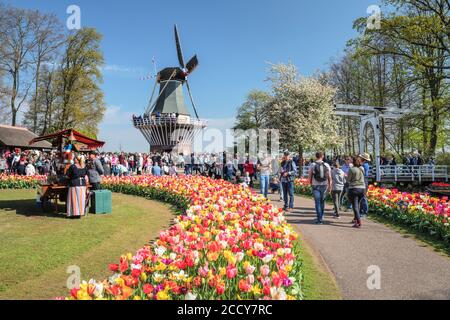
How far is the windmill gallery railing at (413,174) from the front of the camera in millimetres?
22484

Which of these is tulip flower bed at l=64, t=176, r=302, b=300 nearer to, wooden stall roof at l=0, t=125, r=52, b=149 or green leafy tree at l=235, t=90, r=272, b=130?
wooden stall roof at l=0, t=125, r=52, b=149

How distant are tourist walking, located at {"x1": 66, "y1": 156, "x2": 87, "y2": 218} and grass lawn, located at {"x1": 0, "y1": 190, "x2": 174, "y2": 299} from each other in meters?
0.33

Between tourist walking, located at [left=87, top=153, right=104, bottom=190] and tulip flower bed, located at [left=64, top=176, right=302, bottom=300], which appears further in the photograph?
tourist walking, located at [left=87, top=153, right=104, bottom=190]

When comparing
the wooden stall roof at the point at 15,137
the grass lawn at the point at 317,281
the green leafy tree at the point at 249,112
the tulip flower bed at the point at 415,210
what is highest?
the green leafy tree at the point at 249,112

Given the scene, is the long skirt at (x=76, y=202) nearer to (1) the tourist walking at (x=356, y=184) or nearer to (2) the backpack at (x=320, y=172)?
(2) the backpack at (x=320, y=172)

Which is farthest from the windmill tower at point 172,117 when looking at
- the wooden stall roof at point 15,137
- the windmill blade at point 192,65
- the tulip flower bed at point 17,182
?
the tulip flower bed at point 17,182

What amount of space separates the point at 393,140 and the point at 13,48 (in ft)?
127

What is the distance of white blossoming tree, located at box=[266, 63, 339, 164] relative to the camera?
75.3ft

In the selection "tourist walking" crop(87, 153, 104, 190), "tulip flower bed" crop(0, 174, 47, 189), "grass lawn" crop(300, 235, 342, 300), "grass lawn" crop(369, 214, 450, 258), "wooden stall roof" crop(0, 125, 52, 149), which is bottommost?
"grass lawn" crop(300, 235, 342, 300)

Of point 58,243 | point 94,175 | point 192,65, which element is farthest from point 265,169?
point 192,65

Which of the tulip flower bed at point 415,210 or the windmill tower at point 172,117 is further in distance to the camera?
the windmill tower at point 172,117

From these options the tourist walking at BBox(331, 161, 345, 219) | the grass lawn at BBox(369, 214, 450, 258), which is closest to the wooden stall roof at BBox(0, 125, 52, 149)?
the tourist walking at BBox(331, 161, 345, 219)

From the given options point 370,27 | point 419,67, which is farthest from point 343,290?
point 370,27

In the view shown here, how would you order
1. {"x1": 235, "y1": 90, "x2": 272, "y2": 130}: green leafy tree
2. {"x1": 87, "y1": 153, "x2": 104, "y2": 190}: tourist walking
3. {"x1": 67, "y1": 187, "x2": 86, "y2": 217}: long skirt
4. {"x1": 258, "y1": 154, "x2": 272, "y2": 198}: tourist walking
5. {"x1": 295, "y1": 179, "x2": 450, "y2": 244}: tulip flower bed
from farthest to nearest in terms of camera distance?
{"x1": 235, "y1": 90, "x2": 272, "y2": 130}: green leafy tree → {"x1": 258, "y1": 154, "x2": 272, "y2": 198}: tourist walking → {"x1": 87, "y1": 153, "x2": 104, "y2": 190}: tourist walking → {"x1": 67, "y1": 187, "x2": 86, "y2": 217}: long skirt → {"x1": 295, "y1": 179, "x2": 450, "y2": 244}: tulip flower bed
